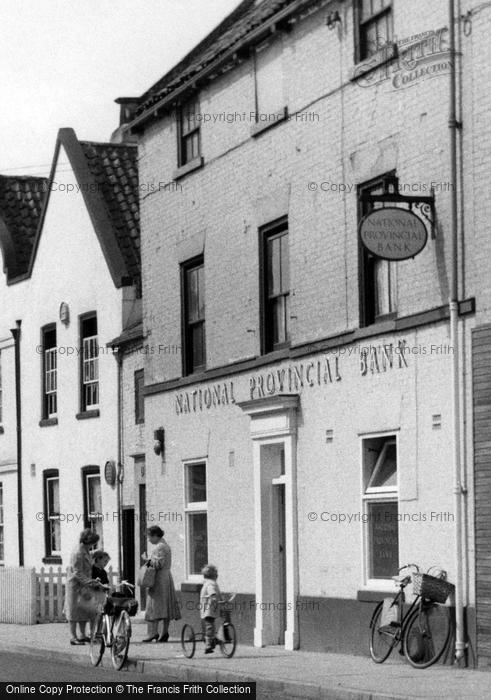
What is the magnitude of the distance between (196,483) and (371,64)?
7.92 metres

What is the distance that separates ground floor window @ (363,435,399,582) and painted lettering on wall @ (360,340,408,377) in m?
0.84

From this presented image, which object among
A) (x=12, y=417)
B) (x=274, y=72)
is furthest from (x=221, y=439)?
(x=12, y=417)

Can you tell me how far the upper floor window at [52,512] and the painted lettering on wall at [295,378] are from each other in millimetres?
11473

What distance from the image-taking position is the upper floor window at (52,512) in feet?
107

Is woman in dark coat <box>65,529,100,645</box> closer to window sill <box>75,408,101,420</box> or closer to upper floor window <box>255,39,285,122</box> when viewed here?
upper floor window <box>255,39,285,122</box>

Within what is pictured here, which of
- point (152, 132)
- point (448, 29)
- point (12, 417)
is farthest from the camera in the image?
point (12, 417)

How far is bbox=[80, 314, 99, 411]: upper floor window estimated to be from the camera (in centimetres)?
3114

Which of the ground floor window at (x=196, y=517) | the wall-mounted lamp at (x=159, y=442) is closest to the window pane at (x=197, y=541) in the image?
the ground floor window at (x=196, y=517)

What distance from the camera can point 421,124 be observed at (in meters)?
18.2

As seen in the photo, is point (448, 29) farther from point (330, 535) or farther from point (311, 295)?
point (330, 535)

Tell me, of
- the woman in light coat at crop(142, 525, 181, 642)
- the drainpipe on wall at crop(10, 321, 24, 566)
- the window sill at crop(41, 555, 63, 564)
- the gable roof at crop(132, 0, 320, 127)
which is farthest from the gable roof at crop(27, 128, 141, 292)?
the woman in light coat at crop(142, 525, 181, 642)

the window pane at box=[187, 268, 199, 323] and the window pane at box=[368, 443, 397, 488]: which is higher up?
the window pane at box=[187, 268, 199, 323]

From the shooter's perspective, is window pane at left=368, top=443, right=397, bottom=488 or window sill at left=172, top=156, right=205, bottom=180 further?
window sill at left=172, top=156, right=205, bottom=180

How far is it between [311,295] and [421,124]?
3326 millimetres
